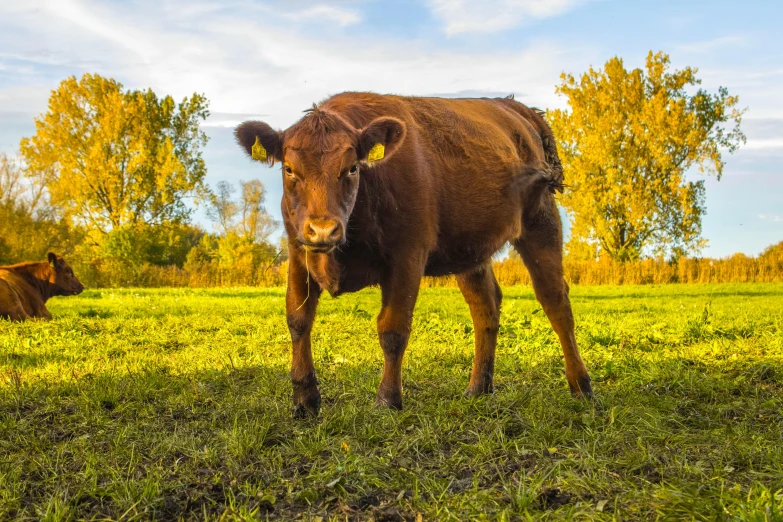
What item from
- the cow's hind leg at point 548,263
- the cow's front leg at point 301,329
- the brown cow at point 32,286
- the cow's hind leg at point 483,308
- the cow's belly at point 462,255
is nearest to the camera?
the cow's front leg at point 301,329

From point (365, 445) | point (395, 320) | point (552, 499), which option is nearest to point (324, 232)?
point (395, 320)

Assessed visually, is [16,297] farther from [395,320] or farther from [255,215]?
[255,215]

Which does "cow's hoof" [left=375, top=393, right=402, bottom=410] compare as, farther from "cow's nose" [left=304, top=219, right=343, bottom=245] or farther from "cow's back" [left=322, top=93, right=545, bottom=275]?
"cow's nose" [left=304, top=219, right=343, bottom=245]

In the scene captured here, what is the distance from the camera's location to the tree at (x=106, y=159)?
4288 cm

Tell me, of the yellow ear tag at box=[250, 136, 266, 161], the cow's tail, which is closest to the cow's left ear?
the yellow ear tag at box=[250, 136, 266, 161]

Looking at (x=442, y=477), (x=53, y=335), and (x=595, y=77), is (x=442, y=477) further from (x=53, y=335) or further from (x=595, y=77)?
(x=595, y=77)

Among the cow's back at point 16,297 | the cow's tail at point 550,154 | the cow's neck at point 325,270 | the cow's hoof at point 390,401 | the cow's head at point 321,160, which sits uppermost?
the cow's tail at point 550,154

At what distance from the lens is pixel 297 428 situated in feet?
15.6

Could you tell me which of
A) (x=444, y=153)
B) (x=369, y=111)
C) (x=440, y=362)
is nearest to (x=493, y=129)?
(x=444, y=153)

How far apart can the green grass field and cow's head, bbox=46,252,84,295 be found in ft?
24.2

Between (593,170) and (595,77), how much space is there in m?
6.80

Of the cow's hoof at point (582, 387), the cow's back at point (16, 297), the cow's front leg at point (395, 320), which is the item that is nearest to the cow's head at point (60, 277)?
the cow's back at point (16, 297)

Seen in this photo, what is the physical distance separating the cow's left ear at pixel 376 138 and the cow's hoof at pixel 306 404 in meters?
1.87

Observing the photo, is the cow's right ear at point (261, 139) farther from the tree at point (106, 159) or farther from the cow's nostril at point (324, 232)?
the tree at point (106, 159)
